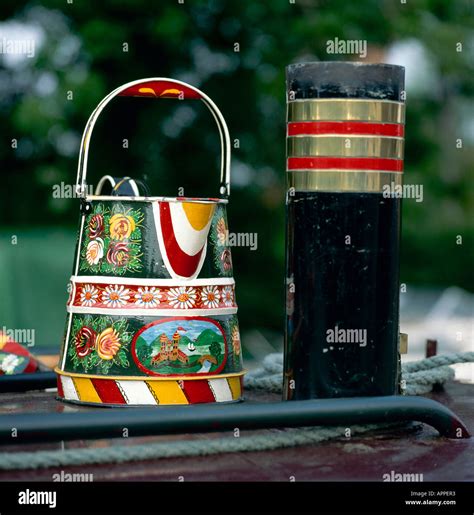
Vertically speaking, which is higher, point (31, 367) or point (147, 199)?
point (147, 199)

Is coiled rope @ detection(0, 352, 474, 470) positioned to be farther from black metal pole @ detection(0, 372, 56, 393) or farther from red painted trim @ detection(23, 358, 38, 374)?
red painted trim @ detection(23, 358, 38, 374)

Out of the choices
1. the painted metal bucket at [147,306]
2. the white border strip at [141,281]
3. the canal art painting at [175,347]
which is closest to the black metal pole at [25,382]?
the painted metal bucket at [147,306]

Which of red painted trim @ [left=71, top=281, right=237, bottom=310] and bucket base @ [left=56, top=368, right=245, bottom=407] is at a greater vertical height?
red painted trim @ [left=71, top=281, right=237, bottom=310]

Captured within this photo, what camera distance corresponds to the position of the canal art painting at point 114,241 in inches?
137

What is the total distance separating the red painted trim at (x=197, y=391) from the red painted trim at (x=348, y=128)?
2.51 feet

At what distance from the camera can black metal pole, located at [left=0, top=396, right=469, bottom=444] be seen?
282 cm

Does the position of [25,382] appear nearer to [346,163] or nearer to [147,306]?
[147,306]

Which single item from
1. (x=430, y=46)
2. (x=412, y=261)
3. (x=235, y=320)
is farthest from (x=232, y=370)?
(x=412, y=261)

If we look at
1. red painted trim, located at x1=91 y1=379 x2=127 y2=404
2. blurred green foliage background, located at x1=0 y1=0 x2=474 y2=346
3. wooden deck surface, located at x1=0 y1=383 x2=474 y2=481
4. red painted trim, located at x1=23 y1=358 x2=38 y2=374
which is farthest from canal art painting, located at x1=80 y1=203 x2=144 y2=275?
blurred green foliage background, located at x1=0 y1=0 x2=474 y2=346

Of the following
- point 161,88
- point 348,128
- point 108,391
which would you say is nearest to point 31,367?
point 108,391

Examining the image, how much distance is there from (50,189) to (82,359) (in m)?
6.66

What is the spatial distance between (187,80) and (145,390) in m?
6.69

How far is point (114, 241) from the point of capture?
3.52 m

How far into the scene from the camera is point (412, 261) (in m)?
17.2
